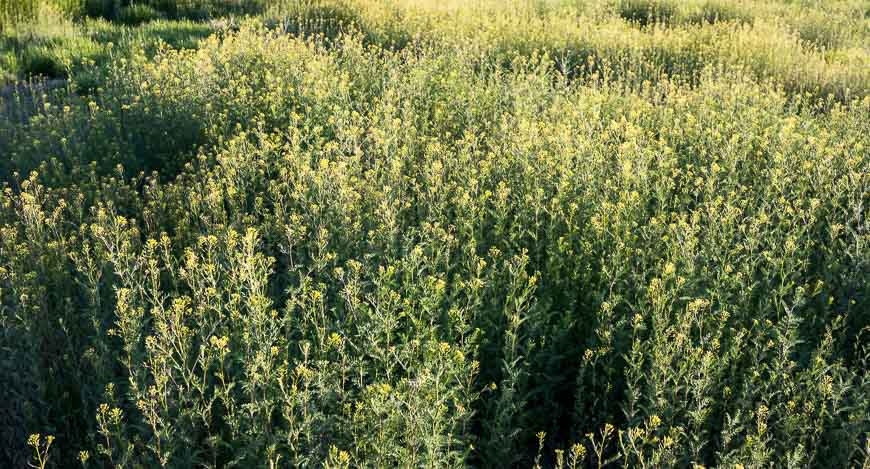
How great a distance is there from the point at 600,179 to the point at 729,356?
70.1 inches

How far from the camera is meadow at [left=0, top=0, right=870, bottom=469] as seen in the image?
9.71ft

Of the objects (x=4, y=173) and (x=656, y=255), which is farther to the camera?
(x=4, y=173)

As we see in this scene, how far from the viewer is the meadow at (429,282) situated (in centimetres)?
296

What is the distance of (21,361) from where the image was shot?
11.3 ft

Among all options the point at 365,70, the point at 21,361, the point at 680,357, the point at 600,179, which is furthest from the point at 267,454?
the point at 365,70

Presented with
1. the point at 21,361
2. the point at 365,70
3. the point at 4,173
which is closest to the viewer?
the point at 21,361

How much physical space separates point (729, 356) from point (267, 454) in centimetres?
199

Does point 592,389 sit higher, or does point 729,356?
point 729,356

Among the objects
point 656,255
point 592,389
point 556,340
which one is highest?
point 656,255

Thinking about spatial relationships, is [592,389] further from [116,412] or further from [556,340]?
[116,412]

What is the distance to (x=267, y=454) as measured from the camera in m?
2.76

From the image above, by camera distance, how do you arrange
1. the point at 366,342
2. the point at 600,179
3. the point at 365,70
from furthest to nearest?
1. the point at 365,70
2. the point at 600,179
3. the point at 366,342

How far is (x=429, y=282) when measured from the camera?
10.8 feet

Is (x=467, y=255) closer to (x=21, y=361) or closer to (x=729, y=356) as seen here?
(x=729, y=356)
